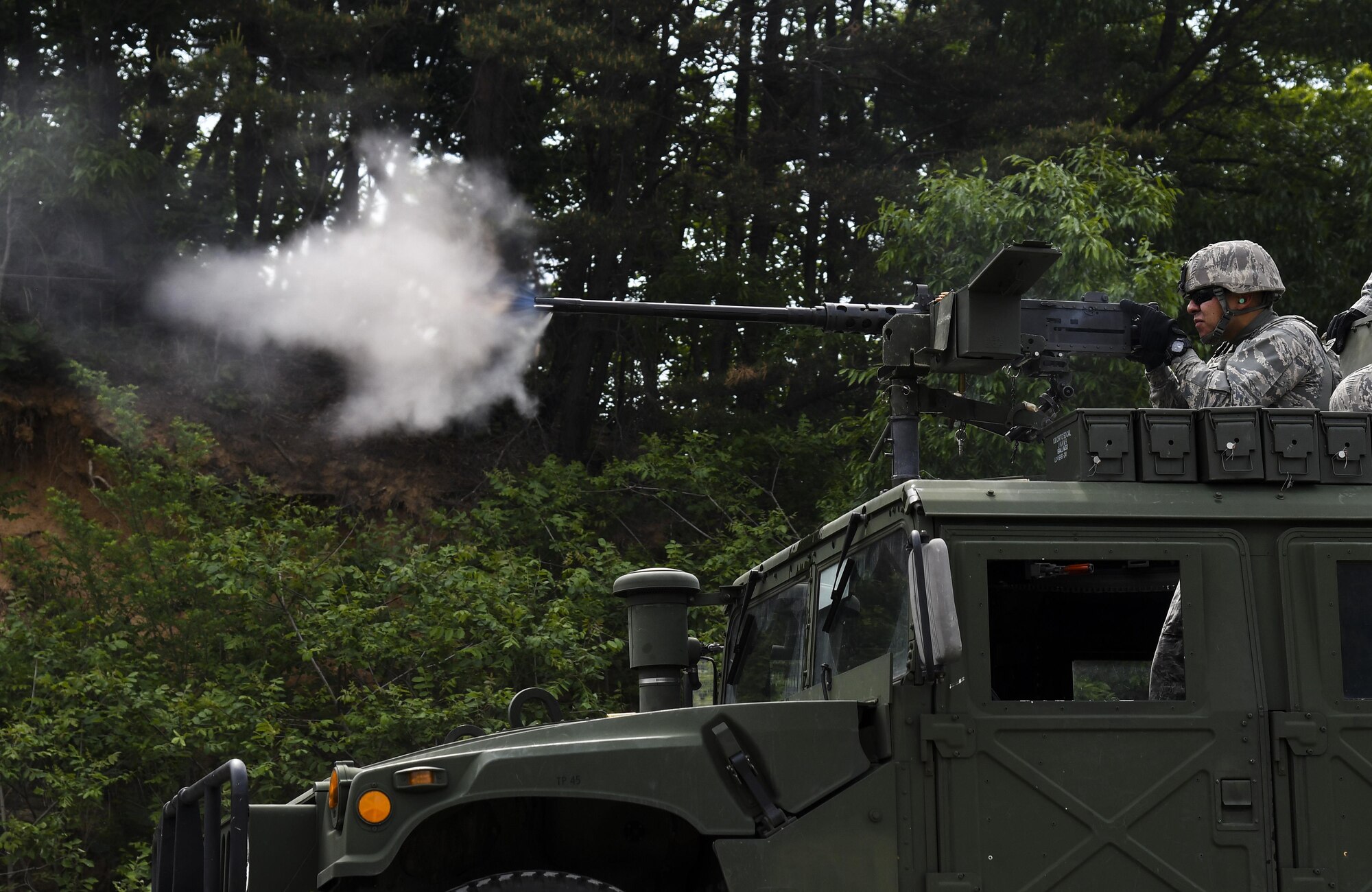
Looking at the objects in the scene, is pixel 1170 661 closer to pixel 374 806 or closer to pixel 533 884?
pixel 533 884

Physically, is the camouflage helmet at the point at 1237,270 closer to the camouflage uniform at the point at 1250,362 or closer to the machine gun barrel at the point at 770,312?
the camouflage uniform at the point at 1250,362

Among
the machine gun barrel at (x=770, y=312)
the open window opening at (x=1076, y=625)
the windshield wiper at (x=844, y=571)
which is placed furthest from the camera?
the machine gun barrel at (x=770, y=312)

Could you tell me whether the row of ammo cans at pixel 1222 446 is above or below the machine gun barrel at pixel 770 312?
below

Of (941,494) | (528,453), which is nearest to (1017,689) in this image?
(941,494)

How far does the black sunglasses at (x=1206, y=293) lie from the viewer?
222 inches

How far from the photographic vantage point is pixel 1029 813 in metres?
4.41

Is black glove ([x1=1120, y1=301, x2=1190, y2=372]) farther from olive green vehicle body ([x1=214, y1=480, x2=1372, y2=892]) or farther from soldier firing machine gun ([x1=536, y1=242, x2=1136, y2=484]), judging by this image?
olive green vehicle body ([x1=214, y1=480, x2=1372, y2=892])

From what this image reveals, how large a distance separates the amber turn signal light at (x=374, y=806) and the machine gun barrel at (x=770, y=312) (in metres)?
2.81

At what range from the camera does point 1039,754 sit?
443 centimetres

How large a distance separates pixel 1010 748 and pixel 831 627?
89 cm

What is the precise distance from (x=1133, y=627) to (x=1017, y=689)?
42cm

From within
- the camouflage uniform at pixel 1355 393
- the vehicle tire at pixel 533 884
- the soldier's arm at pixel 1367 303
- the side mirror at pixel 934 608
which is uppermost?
the soldier's arm at pixel 1367 303

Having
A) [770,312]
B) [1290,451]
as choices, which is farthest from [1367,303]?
[770,312]

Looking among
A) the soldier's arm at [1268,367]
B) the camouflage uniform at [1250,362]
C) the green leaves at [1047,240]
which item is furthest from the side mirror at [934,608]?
the green leaves at [1047,240]
